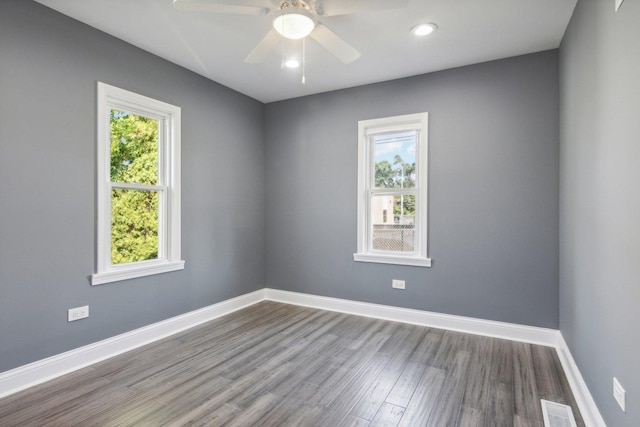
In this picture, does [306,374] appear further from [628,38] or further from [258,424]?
[628,38]

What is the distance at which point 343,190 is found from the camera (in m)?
4.26

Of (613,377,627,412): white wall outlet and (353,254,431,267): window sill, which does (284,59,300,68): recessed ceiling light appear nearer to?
(353,254,431,267): window sill

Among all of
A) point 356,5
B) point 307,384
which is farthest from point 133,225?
point 356,5

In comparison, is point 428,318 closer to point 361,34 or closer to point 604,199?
point 604,199

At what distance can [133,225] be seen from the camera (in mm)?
3225

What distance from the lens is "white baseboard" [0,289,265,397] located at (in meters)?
2.35

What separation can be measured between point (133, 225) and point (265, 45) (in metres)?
2.15

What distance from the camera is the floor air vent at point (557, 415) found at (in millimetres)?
2002

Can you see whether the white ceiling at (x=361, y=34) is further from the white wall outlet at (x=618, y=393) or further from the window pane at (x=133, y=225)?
the white wall outlet at (x=618, y=393)

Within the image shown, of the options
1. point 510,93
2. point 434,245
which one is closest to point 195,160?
point 434,245

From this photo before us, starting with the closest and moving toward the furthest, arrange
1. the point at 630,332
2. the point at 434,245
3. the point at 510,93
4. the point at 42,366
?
the point at 630,332, the point at 42,366, the point at 510,93, the point at 434,245

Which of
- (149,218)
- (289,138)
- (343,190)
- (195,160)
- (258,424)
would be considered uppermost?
(289,138)

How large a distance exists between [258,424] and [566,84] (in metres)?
3.57

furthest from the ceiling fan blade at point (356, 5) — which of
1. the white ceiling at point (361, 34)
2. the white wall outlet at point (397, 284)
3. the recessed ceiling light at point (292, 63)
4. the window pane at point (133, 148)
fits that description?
the white wall outlet at point (397, 284)
